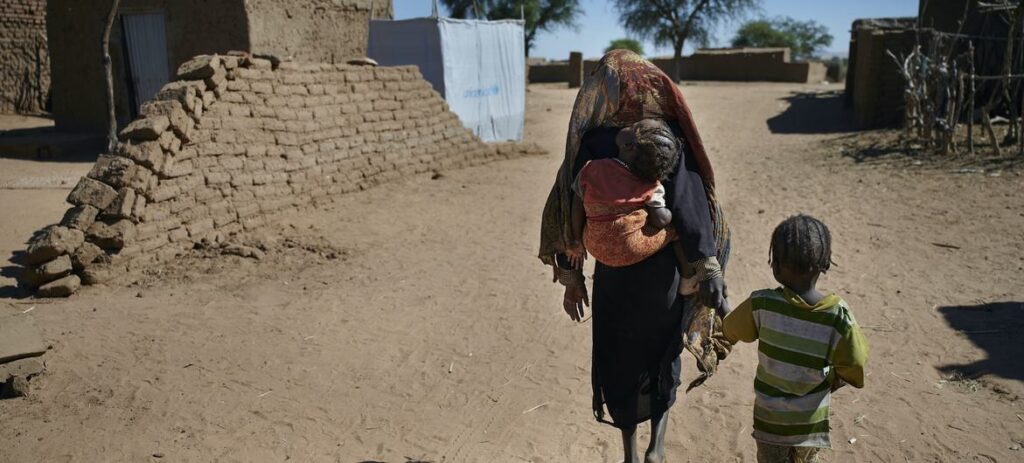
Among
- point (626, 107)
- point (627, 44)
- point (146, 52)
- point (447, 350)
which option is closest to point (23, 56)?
point (146, 52)

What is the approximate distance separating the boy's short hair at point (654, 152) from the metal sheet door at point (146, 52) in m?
9.72

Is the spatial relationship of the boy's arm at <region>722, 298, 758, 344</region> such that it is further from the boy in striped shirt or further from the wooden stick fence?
the wooden stick fence

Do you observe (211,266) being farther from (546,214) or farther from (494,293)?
(546,214)

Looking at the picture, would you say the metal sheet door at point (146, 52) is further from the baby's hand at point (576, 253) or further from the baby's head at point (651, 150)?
the baby's head at point (651, 150)

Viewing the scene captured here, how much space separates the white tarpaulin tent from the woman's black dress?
345 inches

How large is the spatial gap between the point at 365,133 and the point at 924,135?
282 inches

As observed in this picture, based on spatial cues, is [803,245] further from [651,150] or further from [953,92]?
[953,92]

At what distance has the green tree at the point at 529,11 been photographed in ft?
117

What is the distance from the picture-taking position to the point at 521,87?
13.4 m

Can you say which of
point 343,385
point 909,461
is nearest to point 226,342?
point 343,385

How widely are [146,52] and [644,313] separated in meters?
10.5

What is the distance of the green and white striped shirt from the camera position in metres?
2.19

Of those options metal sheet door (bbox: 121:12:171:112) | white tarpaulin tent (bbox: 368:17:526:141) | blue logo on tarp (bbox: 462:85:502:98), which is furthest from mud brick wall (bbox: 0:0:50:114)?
blue logo on tarp (bbox: 462:85:502:98)

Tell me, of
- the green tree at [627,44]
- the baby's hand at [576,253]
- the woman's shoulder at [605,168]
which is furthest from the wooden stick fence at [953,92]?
the green tree at [627,44]
